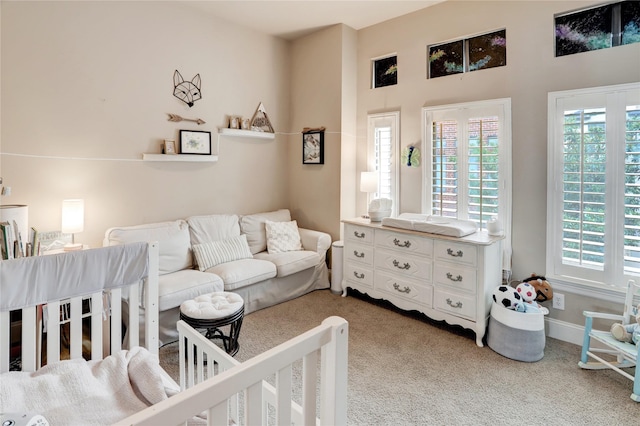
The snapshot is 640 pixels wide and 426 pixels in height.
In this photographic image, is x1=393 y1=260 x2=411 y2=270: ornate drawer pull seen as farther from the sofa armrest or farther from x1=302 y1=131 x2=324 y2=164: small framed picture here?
x1=302 y1=131 x2=324 y2=164: small framed picture

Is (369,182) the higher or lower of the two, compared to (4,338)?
higher

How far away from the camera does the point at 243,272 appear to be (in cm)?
326

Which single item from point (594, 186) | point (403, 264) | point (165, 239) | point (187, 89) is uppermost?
point (187, 89)

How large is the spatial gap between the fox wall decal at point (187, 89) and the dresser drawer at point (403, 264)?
2507mm

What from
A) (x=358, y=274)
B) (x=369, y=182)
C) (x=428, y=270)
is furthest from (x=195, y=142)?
(x=428, y=270)

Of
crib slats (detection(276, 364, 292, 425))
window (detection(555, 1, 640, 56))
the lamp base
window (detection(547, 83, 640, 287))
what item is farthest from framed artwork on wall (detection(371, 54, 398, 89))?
crib slats (detection(276, 364, 292, 425))

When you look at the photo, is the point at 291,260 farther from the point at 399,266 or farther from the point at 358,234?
the point at 399,266

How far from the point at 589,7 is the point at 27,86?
441 cm

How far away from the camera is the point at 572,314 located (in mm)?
2828

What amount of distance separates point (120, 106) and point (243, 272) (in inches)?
75.7

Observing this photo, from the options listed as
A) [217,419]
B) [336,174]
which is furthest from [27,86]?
[217,419]

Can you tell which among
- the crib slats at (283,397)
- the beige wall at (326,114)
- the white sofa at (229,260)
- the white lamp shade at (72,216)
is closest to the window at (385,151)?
the beige wall at (326,114)

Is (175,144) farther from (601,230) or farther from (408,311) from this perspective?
(601,230)

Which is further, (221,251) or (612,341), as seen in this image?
(221,251)
